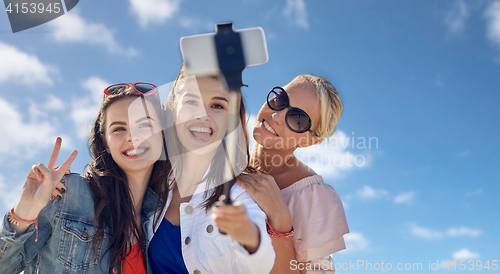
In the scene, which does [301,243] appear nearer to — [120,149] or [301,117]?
[301,117]

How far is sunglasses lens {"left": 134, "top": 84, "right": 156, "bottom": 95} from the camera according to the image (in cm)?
429

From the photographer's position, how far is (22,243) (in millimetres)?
3221

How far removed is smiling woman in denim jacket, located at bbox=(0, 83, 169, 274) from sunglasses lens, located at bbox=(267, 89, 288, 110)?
5.47ft

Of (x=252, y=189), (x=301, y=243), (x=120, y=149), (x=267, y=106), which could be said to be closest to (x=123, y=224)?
A: (x=120, y=149)

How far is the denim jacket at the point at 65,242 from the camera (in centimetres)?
347

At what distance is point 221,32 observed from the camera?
3277 mm

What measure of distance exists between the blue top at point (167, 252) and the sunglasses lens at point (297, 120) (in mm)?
2134

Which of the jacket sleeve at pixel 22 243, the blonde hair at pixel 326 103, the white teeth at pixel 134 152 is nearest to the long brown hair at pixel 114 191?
the white teeth at pixel 134 152

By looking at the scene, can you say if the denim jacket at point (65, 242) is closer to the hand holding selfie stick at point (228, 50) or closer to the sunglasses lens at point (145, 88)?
the sunglasses lens at point (145, 88)

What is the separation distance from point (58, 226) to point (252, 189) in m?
1.89

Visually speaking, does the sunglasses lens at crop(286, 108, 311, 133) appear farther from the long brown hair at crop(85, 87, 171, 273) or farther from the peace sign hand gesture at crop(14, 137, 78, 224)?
the peace sign hand gesture at crop(14, 137, 78, 224)

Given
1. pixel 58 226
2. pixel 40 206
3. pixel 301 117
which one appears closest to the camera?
pixel 40 206

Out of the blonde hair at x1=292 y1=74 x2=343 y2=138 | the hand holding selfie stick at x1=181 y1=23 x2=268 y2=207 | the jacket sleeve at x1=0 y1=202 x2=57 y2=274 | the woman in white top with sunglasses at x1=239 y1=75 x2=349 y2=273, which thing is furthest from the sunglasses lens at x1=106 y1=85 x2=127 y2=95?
the blonde hair at x1=292 y1=74 x2=343 y2=138

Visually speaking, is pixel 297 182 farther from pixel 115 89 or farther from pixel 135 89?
pixel 115 89
